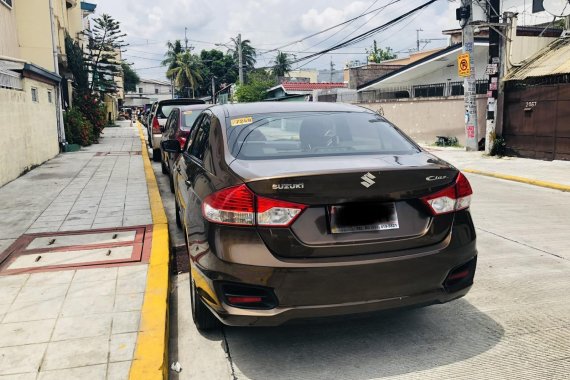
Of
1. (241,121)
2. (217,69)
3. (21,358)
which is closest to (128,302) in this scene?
(21,358)

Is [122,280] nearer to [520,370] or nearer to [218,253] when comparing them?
[218,253]

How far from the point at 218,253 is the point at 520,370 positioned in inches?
78.4

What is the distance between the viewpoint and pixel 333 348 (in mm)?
3438

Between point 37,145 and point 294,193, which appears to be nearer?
point 294,193

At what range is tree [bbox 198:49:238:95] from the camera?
73750mm

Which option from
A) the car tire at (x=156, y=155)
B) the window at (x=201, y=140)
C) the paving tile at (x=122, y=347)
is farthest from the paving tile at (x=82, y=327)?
the car tire at (x=156, y=155)

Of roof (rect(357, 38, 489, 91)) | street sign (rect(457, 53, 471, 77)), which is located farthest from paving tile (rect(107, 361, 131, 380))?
roof (rect(357, 38, 489, 91))

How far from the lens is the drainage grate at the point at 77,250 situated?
501cm

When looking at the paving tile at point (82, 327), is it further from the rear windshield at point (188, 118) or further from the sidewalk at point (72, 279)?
the rear windshield at point (188, 118)

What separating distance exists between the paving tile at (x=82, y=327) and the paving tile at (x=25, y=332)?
0.06 meters

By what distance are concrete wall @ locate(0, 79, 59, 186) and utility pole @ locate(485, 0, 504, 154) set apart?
1330 cm

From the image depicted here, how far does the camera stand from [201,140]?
14.5 feet

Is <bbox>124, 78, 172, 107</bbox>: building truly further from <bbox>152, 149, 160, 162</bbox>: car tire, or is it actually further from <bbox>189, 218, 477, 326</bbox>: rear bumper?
<bbox>189, 218, 477, 326</bbox>: rear bumper

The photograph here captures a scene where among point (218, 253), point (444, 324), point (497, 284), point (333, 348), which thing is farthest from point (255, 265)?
point (497, 284)
